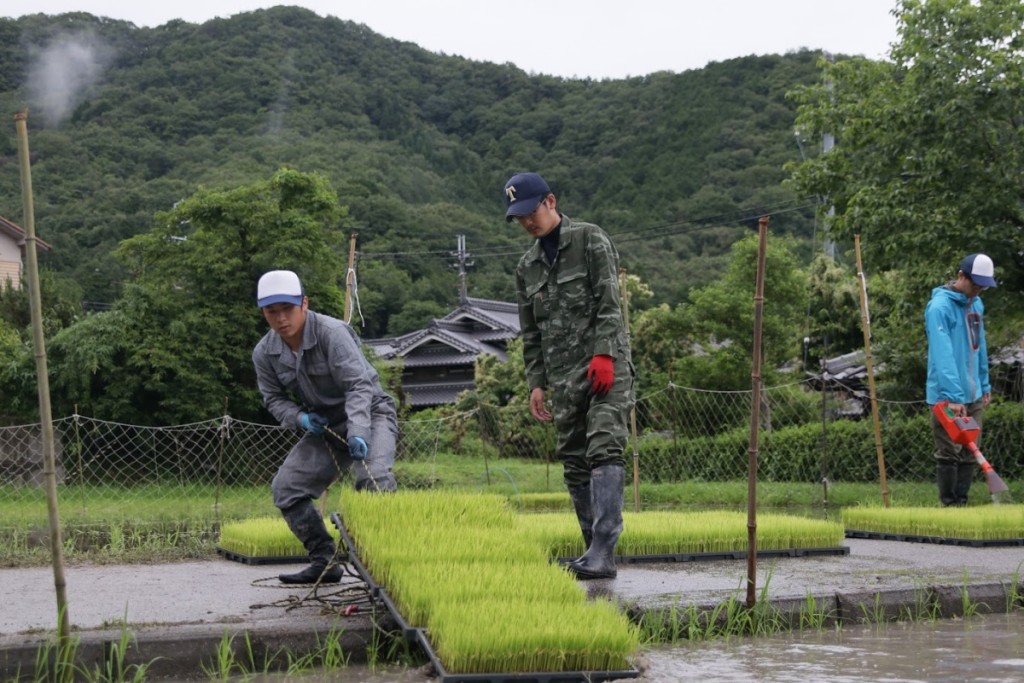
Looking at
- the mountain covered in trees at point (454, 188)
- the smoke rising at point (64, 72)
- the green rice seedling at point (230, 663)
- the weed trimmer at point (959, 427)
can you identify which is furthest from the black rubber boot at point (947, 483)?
the smoke rising at point (64, 72)

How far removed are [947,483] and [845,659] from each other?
500cm

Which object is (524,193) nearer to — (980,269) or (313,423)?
(313,423)

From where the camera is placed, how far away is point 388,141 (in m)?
61.4

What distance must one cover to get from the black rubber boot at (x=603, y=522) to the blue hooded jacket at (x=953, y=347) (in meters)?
A: 4.06

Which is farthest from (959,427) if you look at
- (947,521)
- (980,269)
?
(947,521)

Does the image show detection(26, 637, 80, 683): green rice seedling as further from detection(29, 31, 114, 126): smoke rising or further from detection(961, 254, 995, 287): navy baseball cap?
detection(29, 31, 114, 126): smoke rising

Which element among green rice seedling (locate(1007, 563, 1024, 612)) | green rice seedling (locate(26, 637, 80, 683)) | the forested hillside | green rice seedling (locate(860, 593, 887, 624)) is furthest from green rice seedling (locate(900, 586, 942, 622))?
the forested hillside

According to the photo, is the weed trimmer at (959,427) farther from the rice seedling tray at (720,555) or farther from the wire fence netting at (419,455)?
the wire fence netting at (419,455)

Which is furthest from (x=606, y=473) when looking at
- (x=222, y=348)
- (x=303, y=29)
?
(x=303, y=29)

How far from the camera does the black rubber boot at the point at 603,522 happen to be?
16.8 ft

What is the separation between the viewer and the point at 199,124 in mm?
58562

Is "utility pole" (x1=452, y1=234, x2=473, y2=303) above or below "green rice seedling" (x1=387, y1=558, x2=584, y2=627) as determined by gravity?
above

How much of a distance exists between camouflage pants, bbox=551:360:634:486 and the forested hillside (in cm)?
3149

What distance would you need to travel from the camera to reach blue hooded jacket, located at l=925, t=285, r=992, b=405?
840 centimetres
